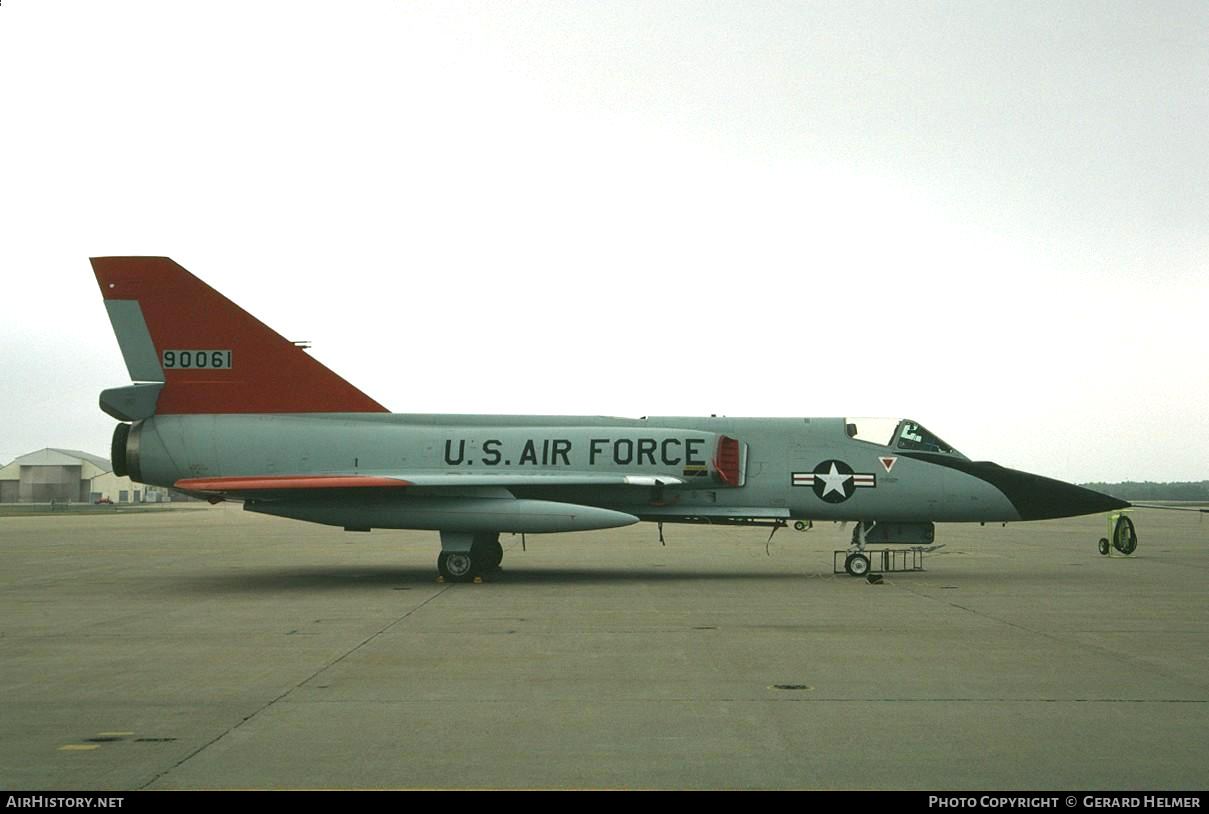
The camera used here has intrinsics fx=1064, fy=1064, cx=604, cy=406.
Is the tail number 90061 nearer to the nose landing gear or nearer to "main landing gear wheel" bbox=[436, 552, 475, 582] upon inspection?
"main landing gear wheel" bbox=[436, 552, 475, 582]

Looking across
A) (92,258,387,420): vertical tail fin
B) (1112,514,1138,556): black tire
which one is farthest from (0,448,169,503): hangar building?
(1112,514,1138,556): black tire

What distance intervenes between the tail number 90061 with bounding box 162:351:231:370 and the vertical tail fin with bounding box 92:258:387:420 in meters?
0.02

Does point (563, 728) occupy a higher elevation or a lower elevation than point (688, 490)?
lower

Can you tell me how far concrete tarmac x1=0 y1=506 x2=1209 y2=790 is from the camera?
5699 millimetres

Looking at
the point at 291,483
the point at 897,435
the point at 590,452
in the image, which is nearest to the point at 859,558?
the point at 897,435

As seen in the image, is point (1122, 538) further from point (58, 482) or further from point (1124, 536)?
point (58, 482)

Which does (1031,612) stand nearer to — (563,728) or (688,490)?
(688,490)

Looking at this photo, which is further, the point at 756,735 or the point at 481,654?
the point at 481,654

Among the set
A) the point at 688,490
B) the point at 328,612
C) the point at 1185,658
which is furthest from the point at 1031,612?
the point at 328,612

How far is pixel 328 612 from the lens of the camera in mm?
13031

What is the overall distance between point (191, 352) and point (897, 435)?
1195 cm

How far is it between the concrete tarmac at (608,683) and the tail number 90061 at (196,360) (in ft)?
11.7

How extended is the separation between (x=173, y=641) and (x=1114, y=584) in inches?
535

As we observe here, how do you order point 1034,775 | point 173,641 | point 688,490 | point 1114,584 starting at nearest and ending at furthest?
1. point 1034,775
2. point 173,641
3. point 1114,584
4. point 688,490
